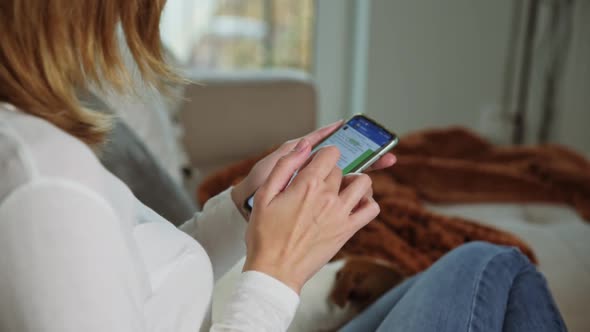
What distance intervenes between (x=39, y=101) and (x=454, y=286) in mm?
482

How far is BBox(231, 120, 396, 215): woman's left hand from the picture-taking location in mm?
599

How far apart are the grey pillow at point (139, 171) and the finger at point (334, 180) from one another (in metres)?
0.31

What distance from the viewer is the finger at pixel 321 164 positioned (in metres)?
0.50

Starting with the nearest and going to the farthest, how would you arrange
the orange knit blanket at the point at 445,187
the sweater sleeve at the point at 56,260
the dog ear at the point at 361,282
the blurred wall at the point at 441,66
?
the sweater sleeve at the point at 56,260 < the dog ear at the point at 361,282 < the orange knit blanket at the point at 445,187 < the blurred wall at the point at 441,66

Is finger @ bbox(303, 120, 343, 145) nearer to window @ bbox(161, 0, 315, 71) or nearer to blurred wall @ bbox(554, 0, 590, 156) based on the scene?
window @ bbox(161, 0, 315, 71)

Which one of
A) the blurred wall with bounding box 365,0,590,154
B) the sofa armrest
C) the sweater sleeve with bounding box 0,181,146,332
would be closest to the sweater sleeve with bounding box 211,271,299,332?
the sweater sleeve with bounding box 0,181,146,332

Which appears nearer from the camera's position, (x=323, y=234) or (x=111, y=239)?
(x=111, y=239)

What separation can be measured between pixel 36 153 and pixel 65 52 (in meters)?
0.08

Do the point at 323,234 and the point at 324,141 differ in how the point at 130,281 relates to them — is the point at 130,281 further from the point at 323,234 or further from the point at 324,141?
the point at 324,141

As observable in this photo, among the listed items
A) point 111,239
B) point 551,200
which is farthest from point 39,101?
point 551,200

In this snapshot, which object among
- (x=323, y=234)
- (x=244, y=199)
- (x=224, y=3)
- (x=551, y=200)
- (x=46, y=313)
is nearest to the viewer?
(x=46, y=313)

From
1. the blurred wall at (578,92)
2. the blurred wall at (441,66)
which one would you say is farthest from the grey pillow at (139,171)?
the blurred wall at (578,92)

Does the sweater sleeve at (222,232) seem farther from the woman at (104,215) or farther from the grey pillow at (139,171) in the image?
the grey pillow at (139,171)

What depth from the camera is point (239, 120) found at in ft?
4.82
